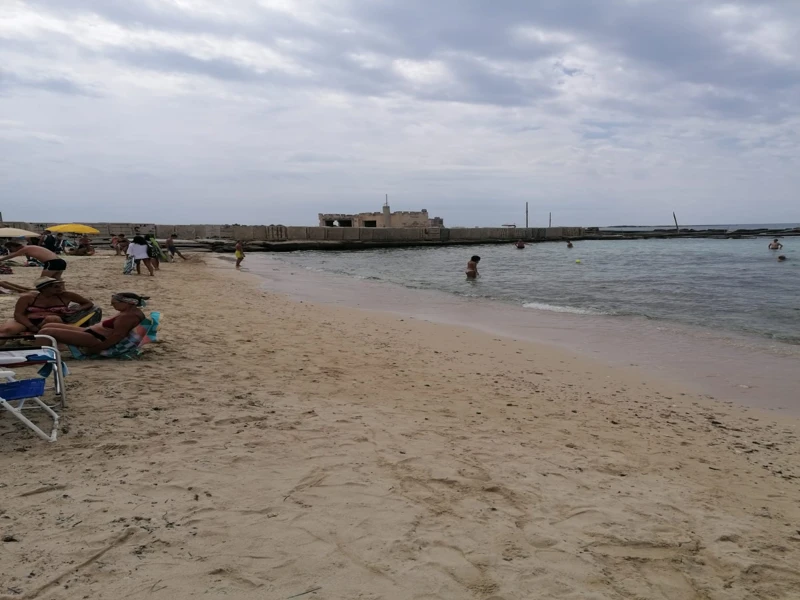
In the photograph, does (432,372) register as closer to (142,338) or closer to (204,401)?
(204,401)

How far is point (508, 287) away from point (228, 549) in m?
17.1

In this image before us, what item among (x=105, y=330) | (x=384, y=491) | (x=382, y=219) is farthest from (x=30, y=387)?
(x=382, y=219)

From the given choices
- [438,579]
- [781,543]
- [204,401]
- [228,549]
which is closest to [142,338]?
[204,401]

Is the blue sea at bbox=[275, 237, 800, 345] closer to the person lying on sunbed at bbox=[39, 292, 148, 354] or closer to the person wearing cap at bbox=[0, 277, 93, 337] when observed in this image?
the person lying on sunbed at bbox=[39, 292, 148, 354]

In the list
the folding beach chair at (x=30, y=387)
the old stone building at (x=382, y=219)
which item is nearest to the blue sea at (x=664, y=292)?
the folding beach chair at (x=30, y=387)

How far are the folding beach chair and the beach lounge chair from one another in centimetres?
110

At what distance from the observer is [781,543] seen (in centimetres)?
289

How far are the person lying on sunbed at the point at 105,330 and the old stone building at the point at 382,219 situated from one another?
57907 millimetres

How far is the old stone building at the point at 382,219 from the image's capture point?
6347 centimetres

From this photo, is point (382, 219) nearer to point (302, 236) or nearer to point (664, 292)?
point (302, 236)

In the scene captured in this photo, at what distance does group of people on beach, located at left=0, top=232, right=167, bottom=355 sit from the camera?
5.44 m

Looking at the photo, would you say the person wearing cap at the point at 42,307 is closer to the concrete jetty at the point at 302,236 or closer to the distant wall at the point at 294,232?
the concrete jetty at the point at 302,236

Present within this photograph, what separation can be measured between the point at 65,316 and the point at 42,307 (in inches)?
10.0

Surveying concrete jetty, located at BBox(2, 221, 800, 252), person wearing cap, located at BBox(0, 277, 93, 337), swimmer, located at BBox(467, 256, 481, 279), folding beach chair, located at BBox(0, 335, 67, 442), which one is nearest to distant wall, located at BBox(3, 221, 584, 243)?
concrete jetty, located at BBox(2, 221, 800, 252)
